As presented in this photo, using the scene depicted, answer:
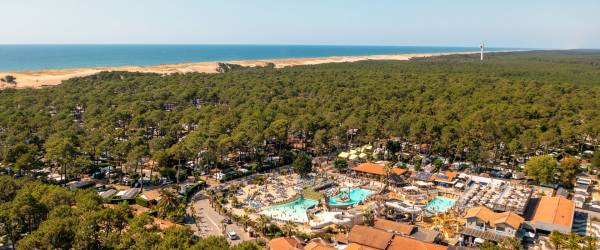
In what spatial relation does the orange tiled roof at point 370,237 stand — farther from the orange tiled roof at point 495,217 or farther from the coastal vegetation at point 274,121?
the coastal vegetation at point 274,121

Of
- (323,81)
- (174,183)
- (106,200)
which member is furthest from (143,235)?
(323,81)

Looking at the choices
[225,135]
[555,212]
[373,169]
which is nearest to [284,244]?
[373,169]

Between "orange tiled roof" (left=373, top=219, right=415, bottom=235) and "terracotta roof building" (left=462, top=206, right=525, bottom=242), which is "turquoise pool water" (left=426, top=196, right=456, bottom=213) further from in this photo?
"orange tiled roof" (left=373, top=219, right=415, bottom=235)

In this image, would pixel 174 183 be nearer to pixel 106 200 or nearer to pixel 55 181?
pixel 106 200

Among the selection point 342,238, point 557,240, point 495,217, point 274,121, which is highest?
point 274,121

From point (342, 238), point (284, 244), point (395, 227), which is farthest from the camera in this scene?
point (395, 227)

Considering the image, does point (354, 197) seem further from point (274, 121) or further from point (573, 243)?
point (274, 121)
